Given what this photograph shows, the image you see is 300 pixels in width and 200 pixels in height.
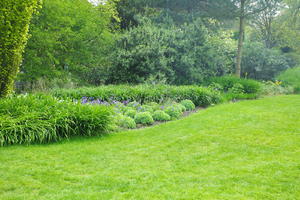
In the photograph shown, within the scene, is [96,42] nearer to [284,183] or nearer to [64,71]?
[64,71]

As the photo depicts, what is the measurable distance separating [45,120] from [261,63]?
1594 cm

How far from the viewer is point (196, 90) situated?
1058cm

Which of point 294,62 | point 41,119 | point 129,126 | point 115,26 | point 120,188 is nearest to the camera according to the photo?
point 120,188

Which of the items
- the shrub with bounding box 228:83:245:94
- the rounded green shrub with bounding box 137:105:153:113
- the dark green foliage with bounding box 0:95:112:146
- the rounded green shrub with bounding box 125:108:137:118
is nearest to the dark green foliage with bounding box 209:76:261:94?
the shrub with bounding box 228:83:245:94

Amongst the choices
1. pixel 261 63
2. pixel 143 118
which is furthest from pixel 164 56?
pixel 261 63

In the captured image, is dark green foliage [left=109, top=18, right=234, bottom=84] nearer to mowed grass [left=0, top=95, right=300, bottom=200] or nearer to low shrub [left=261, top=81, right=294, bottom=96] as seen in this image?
low shrub [left=261, top=81, right=294, bottom=96]

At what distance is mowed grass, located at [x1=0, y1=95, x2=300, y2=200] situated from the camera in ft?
11.7

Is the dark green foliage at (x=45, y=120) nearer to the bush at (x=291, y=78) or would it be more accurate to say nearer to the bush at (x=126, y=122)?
the bush at (x=126, y=122)

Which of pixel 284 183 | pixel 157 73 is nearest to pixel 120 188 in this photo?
pixel 284 183

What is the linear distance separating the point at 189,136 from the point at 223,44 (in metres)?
12.2

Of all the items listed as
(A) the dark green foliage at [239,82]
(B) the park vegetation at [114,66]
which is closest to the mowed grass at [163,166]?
(B) the park vegetation at [114,66]

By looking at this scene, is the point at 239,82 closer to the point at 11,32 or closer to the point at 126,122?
the point at 126,122

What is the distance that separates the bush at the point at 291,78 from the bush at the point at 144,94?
749 cm

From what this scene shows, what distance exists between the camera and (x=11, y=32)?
6133 millimetres
